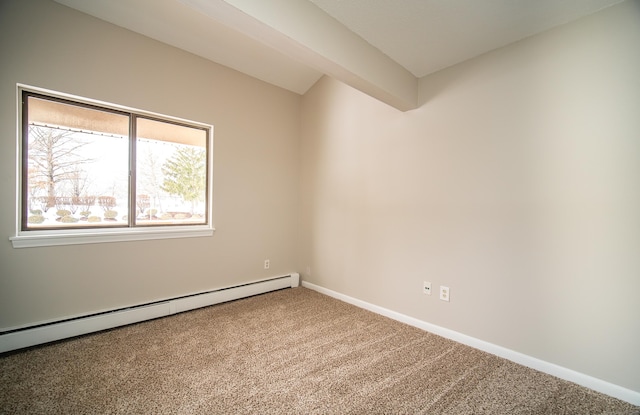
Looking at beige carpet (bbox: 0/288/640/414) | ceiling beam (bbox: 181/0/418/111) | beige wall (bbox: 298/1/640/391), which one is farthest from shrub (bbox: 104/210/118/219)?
beige wall (bbox: 298/1/640/391)

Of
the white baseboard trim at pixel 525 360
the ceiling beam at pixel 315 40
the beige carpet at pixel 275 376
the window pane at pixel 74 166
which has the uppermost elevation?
the ceiling beam at pixel 315 40

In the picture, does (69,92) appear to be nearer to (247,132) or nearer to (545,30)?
(247,132)

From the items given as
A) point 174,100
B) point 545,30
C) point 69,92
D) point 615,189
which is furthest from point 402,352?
point 69,92

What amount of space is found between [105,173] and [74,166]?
221mm

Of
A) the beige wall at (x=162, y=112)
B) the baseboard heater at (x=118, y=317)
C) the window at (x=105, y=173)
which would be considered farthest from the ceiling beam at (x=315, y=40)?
the baseboard heater at (x=118, y=317)

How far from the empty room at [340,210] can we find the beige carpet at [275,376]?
Answer: 0.02 m

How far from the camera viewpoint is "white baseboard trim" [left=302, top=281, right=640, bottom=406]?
5.31 ft

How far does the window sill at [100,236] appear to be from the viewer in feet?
7.06

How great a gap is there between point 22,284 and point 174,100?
2016 mm

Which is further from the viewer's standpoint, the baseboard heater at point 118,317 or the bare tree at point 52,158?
the bare tree at point 52,158

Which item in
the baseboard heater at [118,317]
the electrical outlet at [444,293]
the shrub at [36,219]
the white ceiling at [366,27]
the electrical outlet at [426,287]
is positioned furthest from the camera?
the electrical outlet at [426,287]

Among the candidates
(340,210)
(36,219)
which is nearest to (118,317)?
(36,219)

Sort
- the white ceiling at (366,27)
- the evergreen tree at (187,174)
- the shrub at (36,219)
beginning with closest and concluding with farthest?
the white ceiling at (366,27)
the shrub at (36,219)
the evergreen tree at (187,174)

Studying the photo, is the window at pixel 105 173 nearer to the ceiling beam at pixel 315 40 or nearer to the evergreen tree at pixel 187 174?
the evergreen tree at pixel 187 174
